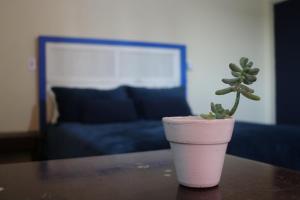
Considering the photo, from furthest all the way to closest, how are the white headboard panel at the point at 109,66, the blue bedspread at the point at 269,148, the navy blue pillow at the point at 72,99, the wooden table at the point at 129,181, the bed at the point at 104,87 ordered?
the white headboard panel at the point at 109,66
the navy blue pillow at the point at 72,99
the bed at the point at 104,87
the blue bedspread at the point at 269,148
the wooden table at the point at 129,181

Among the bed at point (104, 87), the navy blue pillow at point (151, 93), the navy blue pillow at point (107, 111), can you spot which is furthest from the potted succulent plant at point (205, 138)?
the navy blue pillow at point (151, 93)

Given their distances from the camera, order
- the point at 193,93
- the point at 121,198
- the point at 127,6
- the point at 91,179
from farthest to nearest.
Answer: the point at 193,93
the point at 127,6
the point at 91,179
the point at 121,198

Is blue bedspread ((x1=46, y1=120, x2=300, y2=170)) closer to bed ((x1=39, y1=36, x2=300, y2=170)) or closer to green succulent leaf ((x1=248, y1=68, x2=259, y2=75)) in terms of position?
bed ((x1=39, y1=36, x2=300, y2=170))

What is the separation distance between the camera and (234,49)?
4480 millimetres

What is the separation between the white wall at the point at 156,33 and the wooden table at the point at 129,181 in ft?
8.62

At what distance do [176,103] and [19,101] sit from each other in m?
1.55

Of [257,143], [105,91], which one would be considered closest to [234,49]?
[105,91]

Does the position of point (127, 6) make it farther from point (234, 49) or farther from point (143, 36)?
point (234, 49)

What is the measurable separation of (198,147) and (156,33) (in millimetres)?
3407

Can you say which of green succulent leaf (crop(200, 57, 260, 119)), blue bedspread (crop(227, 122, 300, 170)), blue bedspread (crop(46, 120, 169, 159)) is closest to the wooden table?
green succulent leaf (crop(200, 57, 260, 119))

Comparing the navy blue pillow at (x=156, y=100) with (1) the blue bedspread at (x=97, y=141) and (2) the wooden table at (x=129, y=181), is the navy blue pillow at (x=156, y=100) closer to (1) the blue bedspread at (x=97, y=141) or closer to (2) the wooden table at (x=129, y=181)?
(1) the blue bedspread at (x=97, y=141)

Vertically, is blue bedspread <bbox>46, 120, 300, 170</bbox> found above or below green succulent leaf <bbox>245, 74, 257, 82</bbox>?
below

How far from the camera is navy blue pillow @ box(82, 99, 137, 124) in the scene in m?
3.23

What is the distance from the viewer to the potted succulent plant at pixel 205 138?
717 millimetres
